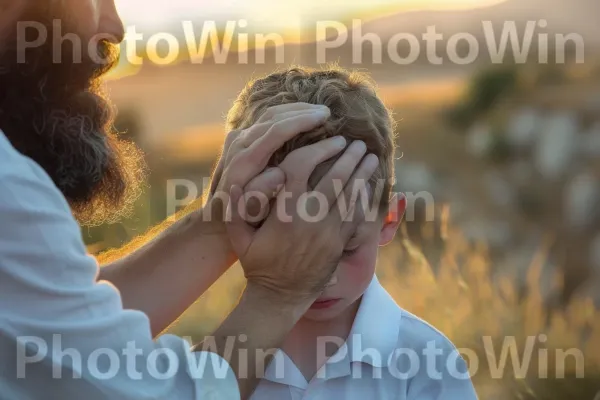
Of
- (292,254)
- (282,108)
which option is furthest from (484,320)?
(292,254)

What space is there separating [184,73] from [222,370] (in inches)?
764

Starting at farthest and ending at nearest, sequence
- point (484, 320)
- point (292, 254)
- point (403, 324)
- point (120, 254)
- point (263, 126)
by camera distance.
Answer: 1. point (484, 320)
2. point (120, 254)
3. point (403, 324)
4. point (263, 126)
5. point (292, 254)

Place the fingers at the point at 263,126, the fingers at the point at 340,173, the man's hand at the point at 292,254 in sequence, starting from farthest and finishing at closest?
the fingers at the point at 263,126
the fingers at the point at 340,173
the man's hand at the point at 292,254

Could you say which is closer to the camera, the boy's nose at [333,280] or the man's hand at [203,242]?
the man's hand at [203,242]

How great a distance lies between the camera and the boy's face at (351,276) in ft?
7.68

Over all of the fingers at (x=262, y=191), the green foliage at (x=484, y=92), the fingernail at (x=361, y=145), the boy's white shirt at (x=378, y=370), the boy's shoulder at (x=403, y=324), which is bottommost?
the green foliage at (x=484, y=92)

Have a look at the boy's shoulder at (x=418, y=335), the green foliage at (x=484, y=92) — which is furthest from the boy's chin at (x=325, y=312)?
the green foliage at (x=484, y=92)

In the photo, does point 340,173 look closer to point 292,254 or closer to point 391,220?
point 292,254

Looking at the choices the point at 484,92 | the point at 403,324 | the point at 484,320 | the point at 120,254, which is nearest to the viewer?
the point at 403,324

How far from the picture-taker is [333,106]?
2.40 metres

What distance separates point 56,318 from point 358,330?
36.7 inches

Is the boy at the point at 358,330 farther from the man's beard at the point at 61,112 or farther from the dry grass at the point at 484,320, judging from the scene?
the dry grass at the point at 484,320

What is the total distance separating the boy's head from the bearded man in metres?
0.08

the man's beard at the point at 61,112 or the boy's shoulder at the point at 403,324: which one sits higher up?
the man's beard at the point at 61,112
